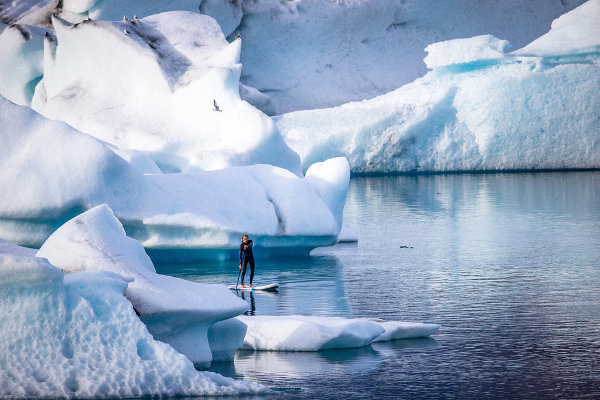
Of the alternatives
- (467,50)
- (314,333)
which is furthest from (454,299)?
(467,50)

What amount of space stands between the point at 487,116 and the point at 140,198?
19.2 meters

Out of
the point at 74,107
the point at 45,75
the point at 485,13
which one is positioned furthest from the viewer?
the point at 485,13

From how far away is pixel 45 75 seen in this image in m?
24.9

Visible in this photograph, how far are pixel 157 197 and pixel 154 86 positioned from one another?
9.19 metres

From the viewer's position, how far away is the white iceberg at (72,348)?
659 centimetres

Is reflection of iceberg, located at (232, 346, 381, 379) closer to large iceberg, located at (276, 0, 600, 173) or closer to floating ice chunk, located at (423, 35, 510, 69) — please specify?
large iceberg, located at (276, 0, 600, 173)

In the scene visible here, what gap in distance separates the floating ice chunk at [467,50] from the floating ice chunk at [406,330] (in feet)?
72.7

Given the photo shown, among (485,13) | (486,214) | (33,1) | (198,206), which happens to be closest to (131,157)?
(198,206)

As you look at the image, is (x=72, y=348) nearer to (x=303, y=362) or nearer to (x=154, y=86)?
(x=303, y=362)

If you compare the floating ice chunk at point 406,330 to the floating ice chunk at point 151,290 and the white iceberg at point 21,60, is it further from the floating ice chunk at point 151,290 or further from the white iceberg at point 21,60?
the white iceberg at point 21,60

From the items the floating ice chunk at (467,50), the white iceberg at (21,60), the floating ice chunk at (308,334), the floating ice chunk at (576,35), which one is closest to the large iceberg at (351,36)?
→ the floating ice chunk at (467,50)

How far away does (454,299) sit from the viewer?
11117mm

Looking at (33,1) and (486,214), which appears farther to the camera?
(33,1)

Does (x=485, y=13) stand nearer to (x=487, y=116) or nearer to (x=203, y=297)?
(x=487, y=116)
